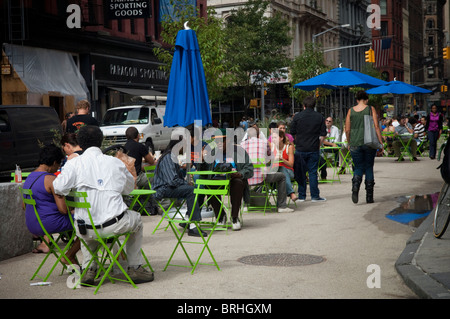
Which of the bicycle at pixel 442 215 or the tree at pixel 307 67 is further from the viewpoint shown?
the tree at pixel 307 67

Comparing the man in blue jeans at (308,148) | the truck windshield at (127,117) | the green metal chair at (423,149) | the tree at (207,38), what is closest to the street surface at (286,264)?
the man in blue jeans at (308,148)

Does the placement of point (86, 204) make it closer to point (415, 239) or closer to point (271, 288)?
point (271, 288)

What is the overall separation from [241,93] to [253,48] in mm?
3433

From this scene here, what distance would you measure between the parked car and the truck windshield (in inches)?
310

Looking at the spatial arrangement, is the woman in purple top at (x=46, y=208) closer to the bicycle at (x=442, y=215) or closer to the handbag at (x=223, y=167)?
the handbag at (x=223, y=167)

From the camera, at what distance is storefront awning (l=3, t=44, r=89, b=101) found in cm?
2722

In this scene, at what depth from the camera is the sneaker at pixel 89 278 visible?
7.03 metres

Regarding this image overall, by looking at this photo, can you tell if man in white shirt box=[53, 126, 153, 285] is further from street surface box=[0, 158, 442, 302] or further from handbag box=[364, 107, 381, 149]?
handbag box=[364, 107, 381, 149]

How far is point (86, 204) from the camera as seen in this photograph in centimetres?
667

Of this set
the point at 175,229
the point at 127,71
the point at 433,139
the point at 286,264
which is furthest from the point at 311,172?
the point at 127,71

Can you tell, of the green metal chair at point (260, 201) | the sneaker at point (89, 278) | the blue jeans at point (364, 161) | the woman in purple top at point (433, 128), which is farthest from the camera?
the woman in purple top at point (433, 128)

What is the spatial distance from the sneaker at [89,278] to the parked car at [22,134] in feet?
35.8

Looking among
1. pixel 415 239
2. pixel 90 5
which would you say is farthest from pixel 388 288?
pixel 90 5

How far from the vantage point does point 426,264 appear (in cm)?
730
